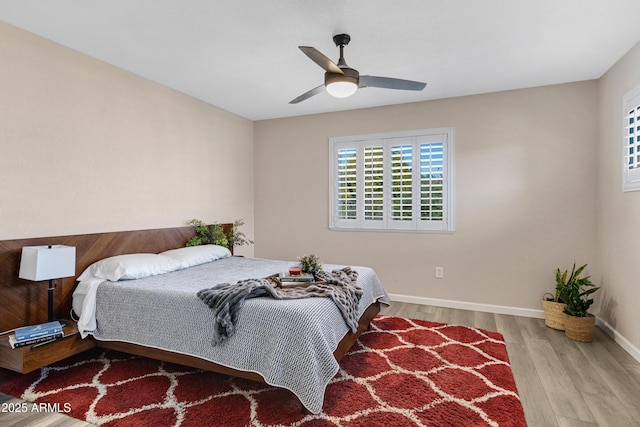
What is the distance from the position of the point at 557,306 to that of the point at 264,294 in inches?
115

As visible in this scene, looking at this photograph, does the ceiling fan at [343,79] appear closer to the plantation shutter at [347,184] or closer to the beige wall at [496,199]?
the beige wall at [496,199]

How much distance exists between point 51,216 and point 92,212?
331 mm

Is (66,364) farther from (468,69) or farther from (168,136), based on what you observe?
(468,69)

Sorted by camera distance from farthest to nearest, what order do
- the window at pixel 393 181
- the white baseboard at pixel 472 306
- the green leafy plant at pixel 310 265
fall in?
the window at pixel 393 181, the white baseboard at pixel 472 306, the green leafy plant at pixel 310 265

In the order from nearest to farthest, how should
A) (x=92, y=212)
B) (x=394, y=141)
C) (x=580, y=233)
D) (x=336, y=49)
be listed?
(x=336, y=49) < (x=92, y=212) < (x=580, y=233) < (x=394, y=141)

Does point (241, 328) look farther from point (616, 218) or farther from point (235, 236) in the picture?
point (616, 218)

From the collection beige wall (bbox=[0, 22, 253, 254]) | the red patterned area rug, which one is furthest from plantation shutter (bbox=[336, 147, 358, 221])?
the red patterned area rug

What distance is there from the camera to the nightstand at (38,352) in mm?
2225

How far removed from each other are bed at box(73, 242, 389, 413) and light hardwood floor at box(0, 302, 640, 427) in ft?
2.02

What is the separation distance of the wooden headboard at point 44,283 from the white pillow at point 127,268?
135 millimetres

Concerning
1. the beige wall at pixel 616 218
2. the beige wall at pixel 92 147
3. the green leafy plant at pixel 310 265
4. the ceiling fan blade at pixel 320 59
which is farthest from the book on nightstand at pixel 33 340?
the beige wall at pixel 616 218

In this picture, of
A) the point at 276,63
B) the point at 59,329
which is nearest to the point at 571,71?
the point at 276,63

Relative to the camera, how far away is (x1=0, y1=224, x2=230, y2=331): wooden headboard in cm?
253

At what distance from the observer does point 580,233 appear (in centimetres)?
369
